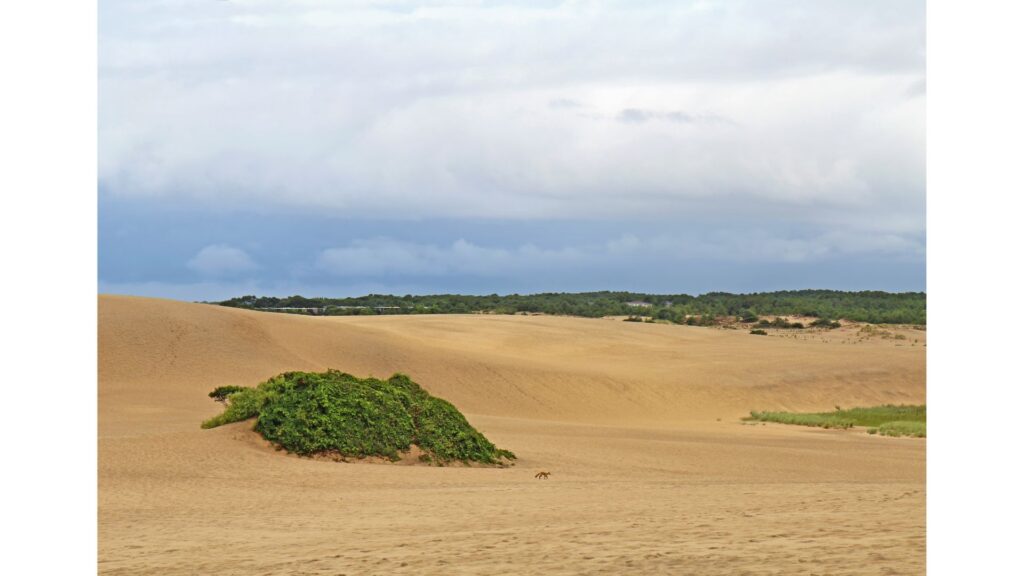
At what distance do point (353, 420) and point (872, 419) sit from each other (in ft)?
73.2

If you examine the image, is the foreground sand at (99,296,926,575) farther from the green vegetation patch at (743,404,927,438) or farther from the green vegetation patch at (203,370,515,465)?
the green vegetation patch at (743,404,927,438)

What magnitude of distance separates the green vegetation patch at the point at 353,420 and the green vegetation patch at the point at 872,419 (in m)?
15.3

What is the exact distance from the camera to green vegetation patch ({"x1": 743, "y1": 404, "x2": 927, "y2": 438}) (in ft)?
109

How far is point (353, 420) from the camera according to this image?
22172mm

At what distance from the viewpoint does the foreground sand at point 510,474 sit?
11211 mm

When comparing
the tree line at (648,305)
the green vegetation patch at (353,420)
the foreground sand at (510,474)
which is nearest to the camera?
the foreground sand at (510,474)

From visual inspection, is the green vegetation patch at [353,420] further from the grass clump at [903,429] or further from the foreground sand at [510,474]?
the grass clump at [903,429]

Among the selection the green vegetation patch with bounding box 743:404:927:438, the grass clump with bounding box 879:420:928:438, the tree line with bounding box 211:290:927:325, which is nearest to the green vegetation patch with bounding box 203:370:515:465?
the grass clump with bounding box 879:420:928:438

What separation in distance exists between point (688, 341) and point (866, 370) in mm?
17810

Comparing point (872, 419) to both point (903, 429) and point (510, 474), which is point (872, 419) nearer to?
point (903, 429)

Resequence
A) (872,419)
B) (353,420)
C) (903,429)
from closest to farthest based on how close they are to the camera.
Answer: (353,420)
(903,429)
(872,419)

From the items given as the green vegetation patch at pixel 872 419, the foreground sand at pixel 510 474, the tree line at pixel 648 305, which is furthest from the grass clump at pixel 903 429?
the tree line at pixel 648 305

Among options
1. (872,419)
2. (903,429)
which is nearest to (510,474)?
(903,429)
